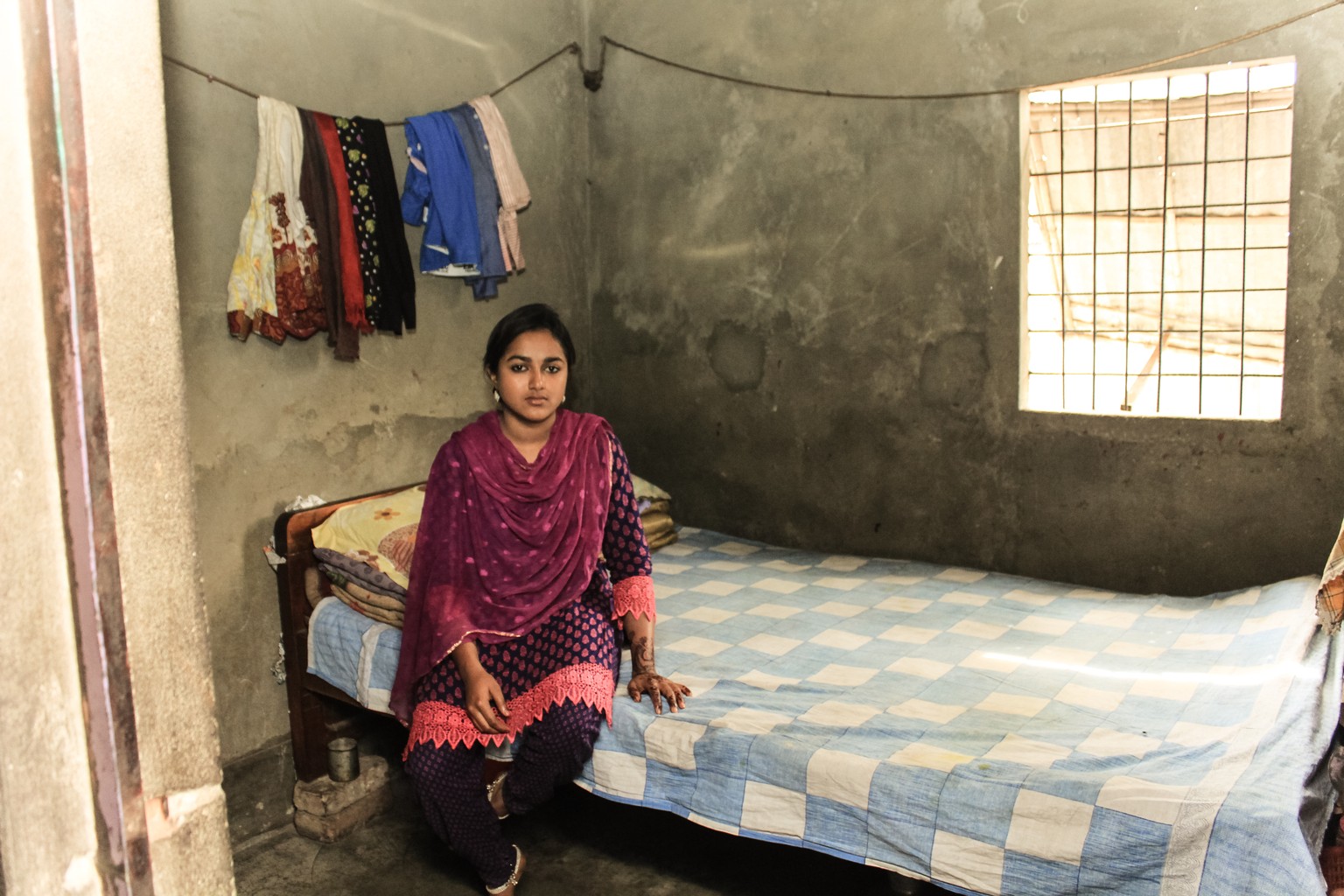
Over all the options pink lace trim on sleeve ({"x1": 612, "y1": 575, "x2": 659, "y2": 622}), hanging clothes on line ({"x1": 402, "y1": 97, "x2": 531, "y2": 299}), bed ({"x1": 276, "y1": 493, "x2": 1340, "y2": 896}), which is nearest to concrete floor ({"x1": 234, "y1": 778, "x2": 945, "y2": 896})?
bed ({"x1": 276, "y1": 493, "x2": 1340, "y2": 896})

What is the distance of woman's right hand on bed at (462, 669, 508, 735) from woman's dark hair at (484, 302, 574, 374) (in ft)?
2.63

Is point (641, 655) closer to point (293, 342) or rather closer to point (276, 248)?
point (293, 342)

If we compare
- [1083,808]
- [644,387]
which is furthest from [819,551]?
[1083,808]

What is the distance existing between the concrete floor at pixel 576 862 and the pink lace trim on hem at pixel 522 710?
0.55 metres

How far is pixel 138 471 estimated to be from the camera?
3.47 feet

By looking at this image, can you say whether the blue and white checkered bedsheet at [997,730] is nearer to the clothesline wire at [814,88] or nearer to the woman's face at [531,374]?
the woman's face at [531,374]

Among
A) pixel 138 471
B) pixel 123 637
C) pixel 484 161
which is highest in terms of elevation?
pixel 484 161

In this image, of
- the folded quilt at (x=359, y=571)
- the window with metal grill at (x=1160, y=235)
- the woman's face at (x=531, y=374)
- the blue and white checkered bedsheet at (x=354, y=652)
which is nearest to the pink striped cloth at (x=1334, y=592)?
the woman's face at (x=531, y=374)

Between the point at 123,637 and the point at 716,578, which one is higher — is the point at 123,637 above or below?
above

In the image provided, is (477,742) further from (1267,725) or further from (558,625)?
(1267,725)

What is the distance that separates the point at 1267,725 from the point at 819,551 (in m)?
2.14

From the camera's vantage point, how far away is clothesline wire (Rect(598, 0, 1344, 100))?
3.18 meters

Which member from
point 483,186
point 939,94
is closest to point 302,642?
point 483,186

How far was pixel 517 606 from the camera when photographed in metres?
2.76
